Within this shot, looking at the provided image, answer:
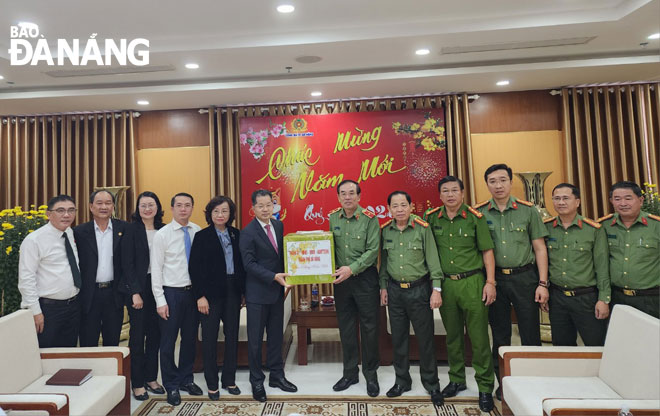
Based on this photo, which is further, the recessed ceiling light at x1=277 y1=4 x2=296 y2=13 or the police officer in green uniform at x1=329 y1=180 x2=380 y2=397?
the recessed ceiling light at x1=277 y1=4 x2=296 y2=13

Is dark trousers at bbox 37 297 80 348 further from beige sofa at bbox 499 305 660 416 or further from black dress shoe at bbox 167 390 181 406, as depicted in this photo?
beige sofa at bbox 499 305 660 416

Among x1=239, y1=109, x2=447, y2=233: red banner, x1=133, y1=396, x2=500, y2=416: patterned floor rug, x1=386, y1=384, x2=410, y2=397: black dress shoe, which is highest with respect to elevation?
x1=239, y1=109, x2=447, y2=233: red banner

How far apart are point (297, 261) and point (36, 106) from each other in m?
4.64

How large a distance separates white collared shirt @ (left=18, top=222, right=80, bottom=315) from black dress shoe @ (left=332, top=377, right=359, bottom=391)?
195 centimetres

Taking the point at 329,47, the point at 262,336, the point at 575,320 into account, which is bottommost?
the point at 262,336

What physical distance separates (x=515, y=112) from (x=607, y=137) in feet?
3.94

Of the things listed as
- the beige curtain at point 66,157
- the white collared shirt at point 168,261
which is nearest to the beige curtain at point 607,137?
the white collared shirt at point 168,261

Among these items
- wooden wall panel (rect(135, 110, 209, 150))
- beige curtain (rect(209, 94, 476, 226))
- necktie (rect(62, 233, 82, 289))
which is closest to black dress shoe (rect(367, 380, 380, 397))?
necktie (rect(62, 233, 82, 289))

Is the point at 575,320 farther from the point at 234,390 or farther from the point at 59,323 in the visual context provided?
the point at 59,323

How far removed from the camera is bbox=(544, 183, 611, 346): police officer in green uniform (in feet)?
8.75

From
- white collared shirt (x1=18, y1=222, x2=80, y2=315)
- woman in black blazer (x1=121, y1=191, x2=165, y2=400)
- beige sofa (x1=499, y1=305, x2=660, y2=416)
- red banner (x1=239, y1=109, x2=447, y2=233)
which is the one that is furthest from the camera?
red banner (x1=239, y1=109, x2=447, y2=233)

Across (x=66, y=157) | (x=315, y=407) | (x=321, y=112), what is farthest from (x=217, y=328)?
(x=66, y=157)

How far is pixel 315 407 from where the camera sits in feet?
9.47

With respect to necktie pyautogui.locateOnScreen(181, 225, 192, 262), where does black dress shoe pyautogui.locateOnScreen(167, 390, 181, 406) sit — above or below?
below
